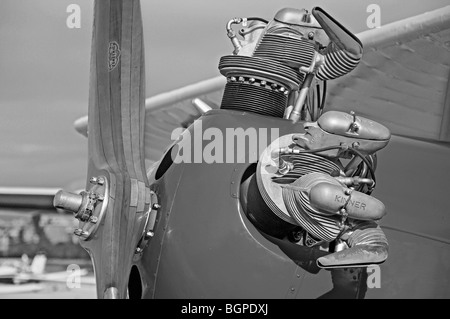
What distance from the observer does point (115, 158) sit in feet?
9.58

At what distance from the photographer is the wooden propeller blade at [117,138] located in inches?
108

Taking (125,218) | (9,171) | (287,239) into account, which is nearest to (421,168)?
(287,239)

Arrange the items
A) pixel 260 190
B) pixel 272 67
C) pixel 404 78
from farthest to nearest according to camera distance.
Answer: pixel 404 78 → pixel 272 67 → pixel 260 190

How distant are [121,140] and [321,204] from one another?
87 cm

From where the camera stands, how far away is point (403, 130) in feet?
17.2

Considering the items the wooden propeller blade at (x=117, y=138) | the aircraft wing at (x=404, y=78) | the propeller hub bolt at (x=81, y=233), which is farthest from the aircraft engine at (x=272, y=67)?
the aircraft wing at (x=404, y=78)

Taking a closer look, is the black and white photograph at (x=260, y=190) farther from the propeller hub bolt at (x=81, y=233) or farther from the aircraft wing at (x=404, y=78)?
the aircraft wing at (x=404, y=78)

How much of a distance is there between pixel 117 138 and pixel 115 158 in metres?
0.08

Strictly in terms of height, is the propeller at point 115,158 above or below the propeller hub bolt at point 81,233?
above

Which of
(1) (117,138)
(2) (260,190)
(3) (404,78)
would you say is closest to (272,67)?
(2) (260,190)

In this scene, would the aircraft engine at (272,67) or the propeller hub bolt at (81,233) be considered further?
the aircraft engine at (272,67)

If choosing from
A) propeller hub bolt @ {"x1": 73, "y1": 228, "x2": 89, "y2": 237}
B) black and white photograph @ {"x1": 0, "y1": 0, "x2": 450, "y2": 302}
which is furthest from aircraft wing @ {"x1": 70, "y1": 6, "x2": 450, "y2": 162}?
propeller hub bolt @ {"x1": 73, "y1": 228, "x2": 89, "y2": 237}

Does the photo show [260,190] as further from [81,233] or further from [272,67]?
[81,233]
